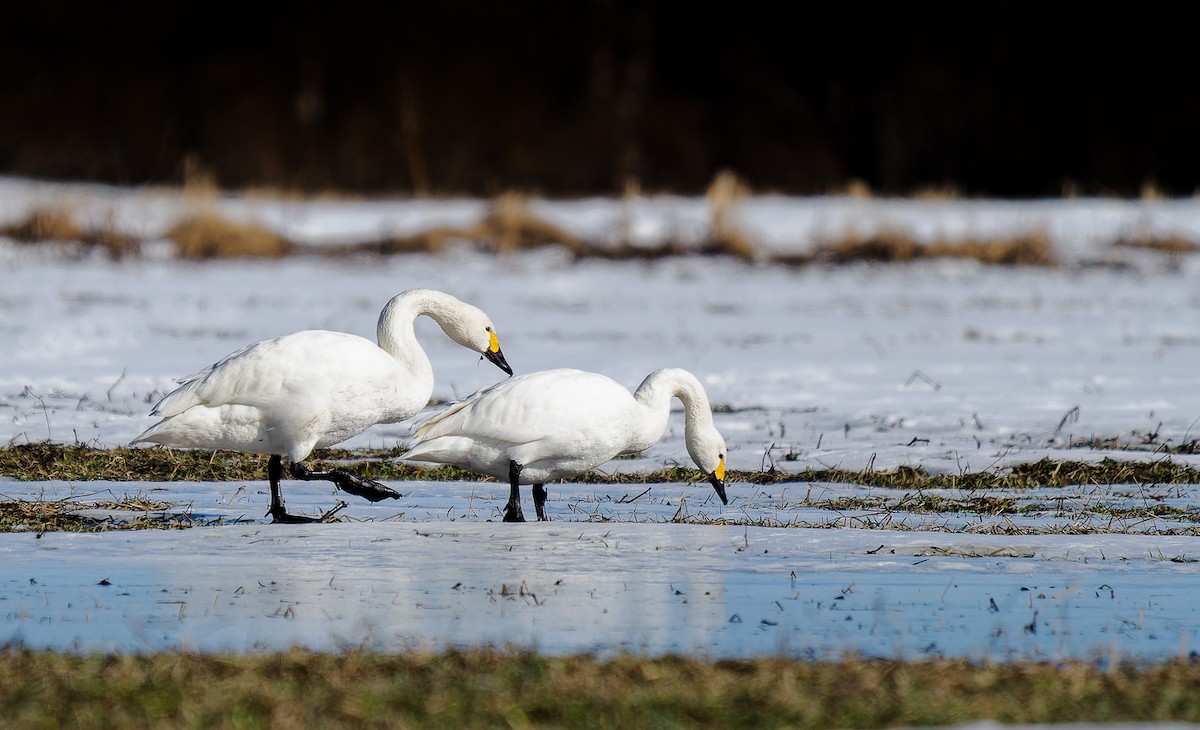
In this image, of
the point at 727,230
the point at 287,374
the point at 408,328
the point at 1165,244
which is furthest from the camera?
the point at 1165,244

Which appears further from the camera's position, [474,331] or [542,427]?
[474,331]

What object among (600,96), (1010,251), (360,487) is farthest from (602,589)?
(600,96)

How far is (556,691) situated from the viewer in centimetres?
379

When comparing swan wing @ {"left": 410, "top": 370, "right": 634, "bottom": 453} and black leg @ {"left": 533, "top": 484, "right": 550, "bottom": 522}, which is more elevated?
swan wing @ {"left": 410, "top": 370, "right": 634, "bottom": 453}

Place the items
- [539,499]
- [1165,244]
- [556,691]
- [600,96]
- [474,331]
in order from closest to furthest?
[556,691], [539,499], [474,331], [1165,244], [600,96]

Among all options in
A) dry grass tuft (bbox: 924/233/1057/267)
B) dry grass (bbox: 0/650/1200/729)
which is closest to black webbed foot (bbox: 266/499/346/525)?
dry grass (bbox: 0/650/1200/729)

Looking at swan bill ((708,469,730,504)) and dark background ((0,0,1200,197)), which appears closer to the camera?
swan bill ((708,469,730,504))

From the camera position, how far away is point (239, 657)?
4121 millimetres

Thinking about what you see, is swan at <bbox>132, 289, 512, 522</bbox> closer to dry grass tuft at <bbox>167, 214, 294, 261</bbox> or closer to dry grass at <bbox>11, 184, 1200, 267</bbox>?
dry grass tuft at <bbox>167, 214, 294, 261</bbox>

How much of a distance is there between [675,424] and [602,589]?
4456mm

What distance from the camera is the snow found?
15.5 feet

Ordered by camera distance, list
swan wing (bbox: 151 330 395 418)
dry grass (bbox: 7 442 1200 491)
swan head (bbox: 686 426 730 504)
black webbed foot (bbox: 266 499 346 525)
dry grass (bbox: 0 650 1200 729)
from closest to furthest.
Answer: dry grass (bbox: 0 650 1200 729)
black webbed foot (bbox: 266 499 346 525)
swan wing (bbox: 151 330 395 418)
swan head (bbox: 686 426 730 504)
dry grass (bbox: 7 442 1200 491)

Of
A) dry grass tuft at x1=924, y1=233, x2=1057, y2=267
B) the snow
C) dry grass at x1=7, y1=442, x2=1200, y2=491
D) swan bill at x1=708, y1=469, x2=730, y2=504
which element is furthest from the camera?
dry grass tuft at x1=924, y1=233, x2=1057, y2=267

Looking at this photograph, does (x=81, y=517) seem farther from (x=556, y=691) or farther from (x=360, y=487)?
(x=556, y=691)
